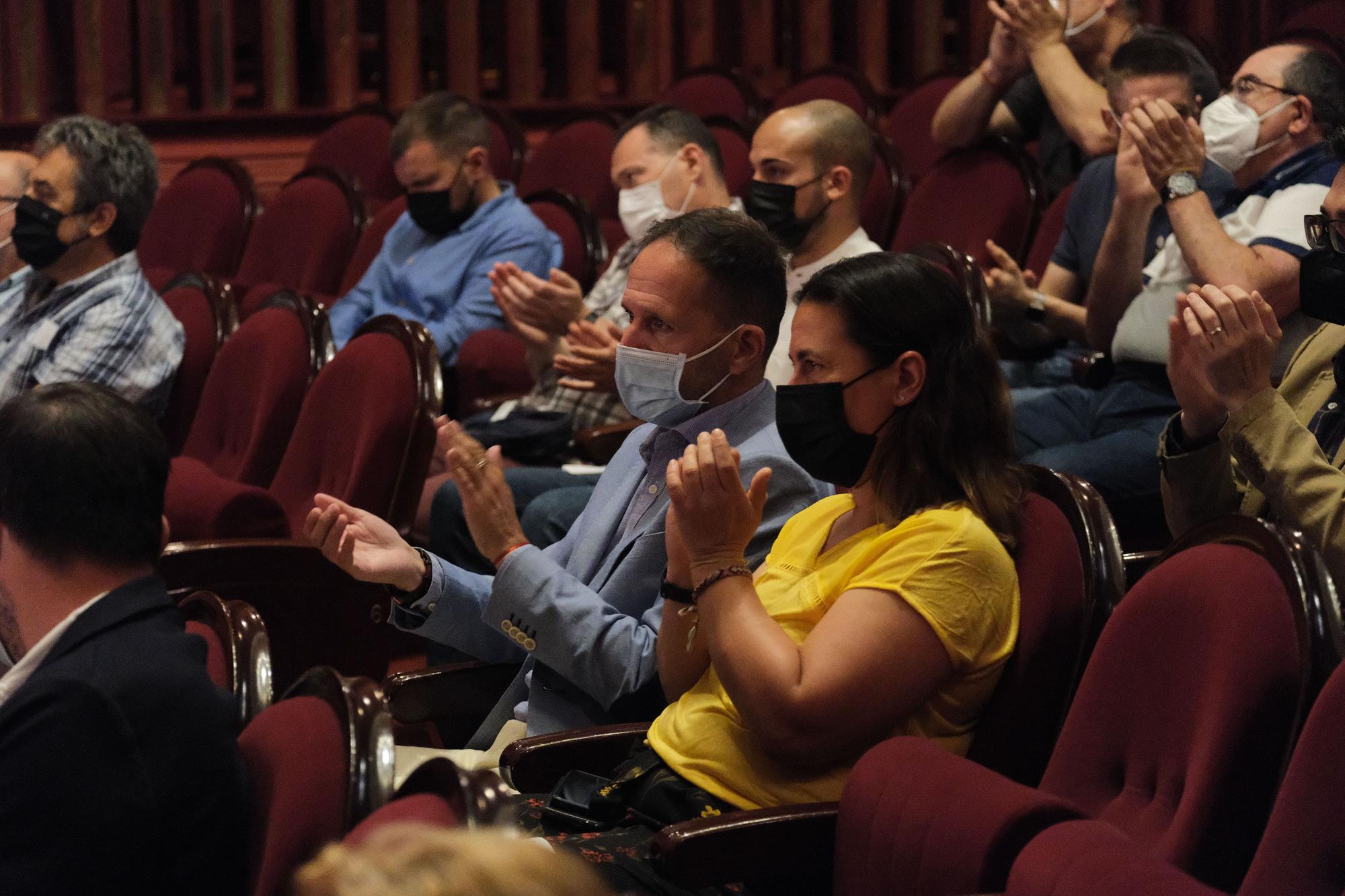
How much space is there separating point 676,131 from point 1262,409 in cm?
→ 199

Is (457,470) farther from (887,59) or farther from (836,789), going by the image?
(887,59)

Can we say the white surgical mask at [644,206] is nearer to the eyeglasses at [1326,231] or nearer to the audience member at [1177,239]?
the audience member at [1177,239]

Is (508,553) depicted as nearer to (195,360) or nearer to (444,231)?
(195,360)

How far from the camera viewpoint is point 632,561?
5.90ft

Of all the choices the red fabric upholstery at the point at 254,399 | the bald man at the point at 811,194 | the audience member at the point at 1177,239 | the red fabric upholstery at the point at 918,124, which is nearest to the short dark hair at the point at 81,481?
the audience member at the point at 1177,239

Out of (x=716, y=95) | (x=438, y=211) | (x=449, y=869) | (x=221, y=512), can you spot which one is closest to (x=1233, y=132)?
(x=221, y=512)

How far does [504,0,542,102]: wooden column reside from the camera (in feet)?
18.1

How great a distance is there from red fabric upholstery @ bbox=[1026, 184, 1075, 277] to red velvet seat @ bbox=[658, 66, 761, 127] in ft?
4.85

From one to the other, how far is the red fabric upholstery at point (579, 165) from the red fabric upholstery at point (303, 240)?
0.52m

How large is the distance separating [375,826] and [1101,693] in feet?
2.16

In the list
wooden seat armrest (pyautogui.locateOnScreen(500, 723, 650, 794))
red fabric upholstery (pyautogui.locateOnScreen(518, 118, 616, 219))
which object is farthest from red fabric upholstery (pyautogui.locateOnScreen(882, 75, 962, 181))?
wooden seat armrest (pyautogui.locateOnScreen(500, 723, 650, 794))

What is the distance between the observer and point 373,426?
2.55 metres

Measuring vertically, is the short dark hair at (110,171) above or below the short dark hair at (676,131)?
below

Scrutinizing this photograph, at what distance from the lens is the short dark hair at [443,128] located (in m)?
3.86
